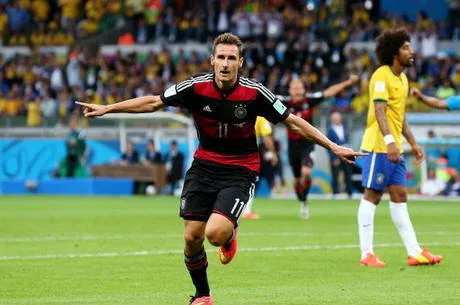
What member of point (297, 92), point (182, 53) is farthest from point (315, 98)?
point (182, 53)

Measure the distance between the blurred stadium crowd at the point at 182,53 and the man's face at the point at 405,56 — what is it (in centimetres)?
1989

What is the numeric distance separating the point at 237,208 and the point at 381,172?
146 inches

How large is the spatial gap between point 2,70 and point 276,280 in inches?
1289

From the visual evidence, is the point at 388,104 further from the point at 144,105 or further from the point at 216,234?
the point at 216,234

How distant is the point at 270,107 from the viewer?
9445 millimetres

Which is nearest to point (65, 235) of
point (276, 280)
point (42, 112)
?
point (276, 280)

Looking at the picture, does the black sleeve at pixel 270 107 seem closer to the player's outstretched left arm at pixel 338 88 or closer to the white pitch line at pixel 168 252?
the white pitch line at pixel 168 252

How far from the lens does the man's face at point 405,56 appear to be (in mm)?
12703

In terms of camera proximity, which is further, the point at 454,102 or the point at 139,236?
the point at 139,236

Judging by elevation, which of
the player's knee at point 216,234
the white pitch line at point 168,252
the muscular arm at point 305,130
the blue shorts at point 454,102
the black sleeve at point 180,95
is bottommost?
the white pitch line at point 168,252

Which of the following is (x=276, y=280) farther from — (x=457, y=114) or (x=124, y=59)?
(x=124, y=59)

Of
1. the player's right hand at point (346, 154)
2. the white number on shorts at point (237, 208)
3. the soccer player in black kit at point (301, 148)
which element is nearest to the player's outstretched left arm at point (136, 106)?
the white number on shorts at point (237, 208)

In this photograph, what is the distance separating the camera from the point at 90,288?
10508 millimetres

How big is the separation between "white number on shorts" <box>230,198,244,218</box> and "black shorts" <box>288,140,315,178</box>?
12.0m
